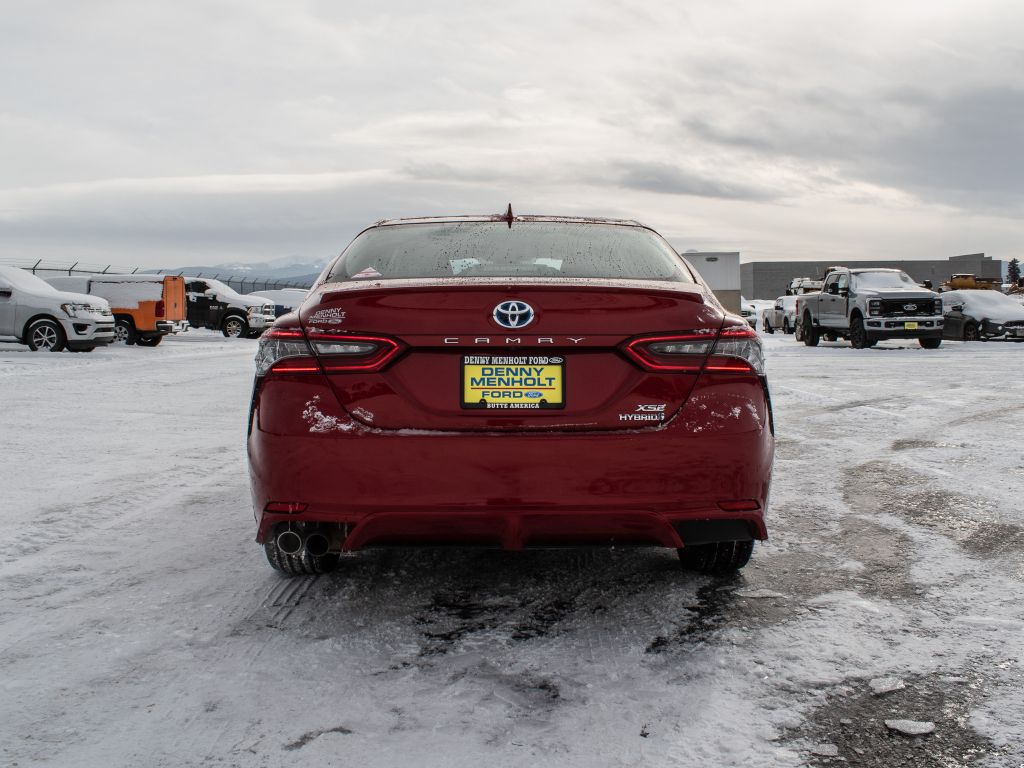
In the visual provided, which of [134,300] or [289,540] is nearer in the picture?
[289,540]

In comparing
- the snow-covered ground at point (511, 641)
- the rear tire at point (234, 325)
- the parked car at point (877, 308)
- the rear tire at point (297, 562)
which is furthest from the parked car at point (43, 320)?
the rear tire at point (297, 562)

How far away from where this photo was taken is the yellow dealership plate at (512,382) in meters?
3.41

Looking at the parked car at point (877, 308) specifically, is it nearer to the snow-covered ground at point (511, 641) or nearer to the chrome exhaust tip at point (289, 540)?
the snow-covered ground at point (511, 641)

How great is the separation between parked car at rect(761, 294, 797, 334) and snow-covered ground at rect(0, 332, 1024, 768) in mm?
28387

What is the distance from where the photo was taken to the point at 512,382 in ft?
11.2

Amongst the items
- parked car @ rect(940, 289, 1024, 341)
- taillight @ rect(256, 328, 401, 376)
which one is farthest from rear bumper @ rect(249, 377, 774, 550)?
parked car @ rect(940, 289, 1024, 341)

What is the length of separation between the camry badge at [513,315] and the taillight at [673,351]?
0.35 metres

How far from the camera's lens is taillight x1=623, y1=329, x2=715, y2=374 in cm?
346

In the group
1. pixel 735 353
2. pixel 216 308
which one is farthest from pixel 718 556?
pixel 216 308

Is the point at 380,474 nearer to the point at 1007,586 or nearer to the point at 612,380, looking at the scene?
the point at 612,380

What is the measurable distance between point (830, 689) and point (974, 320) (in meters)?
25.1

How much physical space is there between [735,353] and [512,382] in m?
0.82

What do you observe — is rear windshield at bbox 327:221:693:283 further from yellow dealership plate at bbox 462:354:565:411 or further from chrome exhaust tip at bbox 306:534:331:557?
chrome exhaust tip at bbox 306:534:331:557

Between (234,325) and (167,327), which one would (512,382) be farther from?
(234,325)
